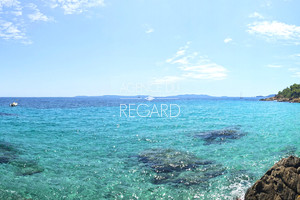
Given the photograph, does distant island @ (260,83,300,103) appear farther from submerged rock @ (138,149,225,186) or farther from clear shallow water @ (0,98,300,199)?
submerged rock @ (138,149,225,186)

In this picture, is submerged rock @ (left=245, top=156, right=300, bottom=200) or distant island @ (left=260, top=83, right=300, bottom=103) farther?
distant island @ (left=260, top=83, right=300, bottom=103)

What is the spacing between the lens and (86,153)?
61.1 feet

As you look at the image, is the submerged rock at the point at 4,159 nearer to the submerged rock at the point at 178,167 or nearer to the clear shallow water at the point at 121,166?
the clear shallow water at the point at 121,166

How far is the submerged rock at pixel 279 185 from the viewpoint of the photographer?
933 centimetres

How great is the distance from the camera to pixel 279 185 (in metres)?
9.48

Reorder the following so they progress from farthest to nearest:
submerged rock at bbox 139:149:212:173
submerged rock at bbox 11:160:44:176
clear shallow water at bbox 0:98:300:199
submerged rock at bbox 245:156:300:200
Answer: submerged rock at bbox 139:149:212:173, submerged rock at bbox 11:160:44:176, clear shallow water at bbox 0:98:300:199, submerged rock at bbox 245:156:300:200

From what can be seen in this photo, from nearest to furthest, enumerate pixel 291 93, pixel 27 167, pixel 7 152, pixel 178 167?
1. pixel 27 167
2. pixel 178 167
3. pixel 7 152
4. pixel 291 93

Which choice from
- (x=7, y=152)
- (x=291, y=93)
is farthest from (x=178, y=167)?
(x=291, y=93)

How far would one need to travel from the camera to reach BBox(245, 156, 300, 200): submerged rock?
9.33 metres

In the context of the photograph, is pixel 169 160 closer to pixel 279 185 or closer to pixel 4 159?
pixel 279 185

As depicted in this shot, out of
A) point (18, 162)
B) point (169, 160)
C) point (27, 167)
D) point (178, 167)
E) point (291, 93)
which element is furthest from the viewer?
point (291, 93)

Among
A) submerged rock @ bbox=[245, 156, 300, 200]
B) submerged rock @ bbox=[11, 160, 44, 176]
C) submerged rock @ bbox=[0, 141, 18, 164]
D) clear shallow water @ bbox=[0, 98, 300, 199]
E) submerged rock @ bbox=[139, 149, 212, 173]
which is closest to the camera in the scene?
submerged rock @ bbox=[245, 156, 300, 200]

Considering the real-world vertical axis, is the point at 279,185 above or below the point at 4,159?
above

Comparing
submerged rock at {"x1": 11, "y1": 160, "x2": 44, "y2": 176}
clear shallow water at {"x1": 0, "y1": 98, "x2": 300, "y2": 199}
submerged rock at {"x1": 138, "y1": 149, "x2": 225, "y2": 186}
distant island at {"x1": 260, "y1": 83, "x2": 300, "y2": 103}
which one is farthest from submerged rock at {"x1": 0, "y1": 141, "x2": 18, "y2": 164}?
distant island at {"x1": 260, "y1": 83, "x2": 300, "y2": 103}
